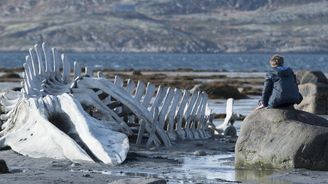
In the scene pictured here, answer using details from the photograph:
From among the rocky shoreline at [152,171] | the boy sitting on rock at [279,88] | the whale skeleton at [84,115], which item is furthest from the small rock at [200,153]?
the boy sitting on rock at [279,88]

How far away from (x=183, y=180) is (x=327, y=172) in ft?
7.76

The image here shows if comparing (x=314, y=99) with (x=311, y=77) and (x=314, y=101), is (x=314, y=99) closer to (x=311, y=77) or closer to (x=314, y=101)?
(x=314, y=101)

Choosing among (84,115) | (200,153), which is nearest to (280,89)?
(200,153)

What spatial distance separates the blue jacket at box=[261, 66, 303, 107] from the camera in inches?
696

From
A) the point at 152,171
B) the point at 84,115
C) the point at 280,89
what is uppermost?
the point at 280,89

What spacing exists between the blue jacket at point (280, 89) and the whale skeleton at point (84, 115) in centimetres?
241

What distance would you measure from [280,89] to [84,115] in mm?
3177

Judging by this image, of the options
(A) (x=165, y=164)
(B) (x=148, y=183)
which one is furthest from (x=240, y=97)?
(B) (x=148, y=183)

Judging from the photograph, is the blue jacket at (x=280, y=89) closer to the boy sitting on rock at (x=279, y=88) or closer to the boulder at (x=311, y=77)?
the boy sitting on rock at (x=279, y=88)

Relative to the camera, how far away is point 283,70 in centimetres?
1783

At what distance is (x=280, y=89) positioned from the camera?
698 inches

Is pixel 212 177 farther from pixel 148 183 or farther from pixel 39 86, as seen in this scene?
pixel 39 86

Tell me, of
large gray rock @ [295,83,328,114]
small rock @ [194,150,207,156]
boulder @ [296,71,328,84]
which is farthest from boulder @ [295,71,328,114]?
boulder @ [296,71,328,84]

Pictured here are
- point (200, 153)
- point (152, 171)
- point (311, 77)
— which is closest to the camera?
point (152, 171)
